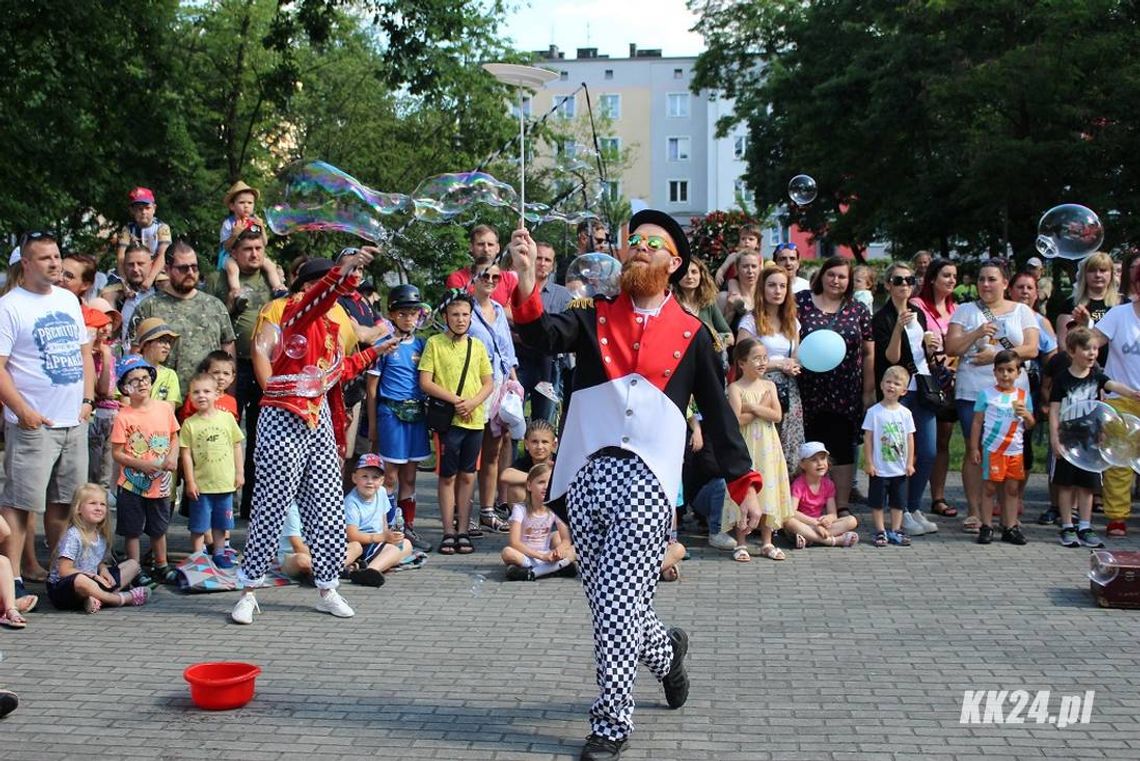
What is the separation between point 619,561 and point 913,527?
5.57 metres

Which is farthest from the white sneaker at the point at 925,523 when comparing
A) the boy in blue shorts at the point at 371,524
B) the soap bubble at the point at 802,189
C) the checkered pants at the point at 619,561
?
the checkered pants at the point at 619,561

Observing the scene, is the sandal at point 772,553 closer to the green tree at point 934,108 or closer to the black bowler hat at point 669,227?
the black bowler hat at point 669,227

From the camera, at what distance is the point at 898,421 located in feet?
32.6

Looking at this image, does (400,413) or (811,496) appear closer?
(400,413)

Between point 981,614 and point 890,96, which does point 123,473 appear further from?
point 890,96

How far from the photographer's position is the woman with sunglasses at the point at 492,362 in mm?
10070

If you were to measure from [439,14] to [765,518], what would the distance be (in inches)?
341

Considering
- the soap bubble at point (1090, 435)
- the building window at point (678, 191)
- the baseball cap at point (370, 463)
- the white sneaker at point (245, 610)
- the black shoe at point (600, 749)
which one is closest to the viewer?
the black shoe at point (600, 749)

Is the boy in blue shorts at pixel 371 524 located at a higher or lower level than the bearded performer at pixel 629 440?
lower

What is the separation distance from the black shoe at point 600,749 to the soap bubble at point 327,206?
15.4 ft

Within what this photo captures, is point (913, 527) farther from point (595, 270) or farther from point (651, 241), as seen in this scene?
point (651, 241)

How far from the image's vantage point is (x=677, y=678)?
5738 millimetres

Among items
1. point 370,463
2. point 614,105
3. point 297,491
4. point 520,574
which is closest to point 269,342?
point 297,491

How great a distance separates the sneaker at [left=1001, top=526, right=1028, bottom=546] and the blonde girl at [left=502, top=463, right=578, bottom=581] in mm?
3487
